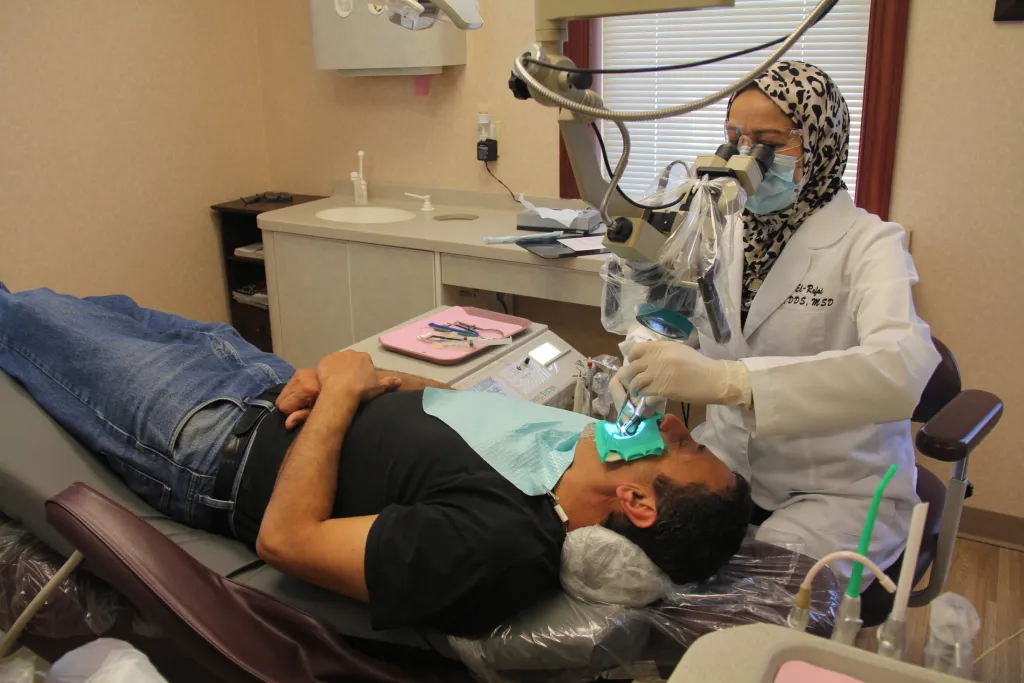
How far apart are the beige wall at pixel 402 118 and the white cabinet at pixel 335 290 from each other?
1.86ft

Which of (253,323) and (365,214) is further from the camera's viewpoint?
(253,323)

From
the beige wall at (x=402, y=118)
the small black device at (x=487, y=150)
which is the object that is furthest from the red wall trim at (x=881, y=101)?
the small black device at (x=487, y=150)

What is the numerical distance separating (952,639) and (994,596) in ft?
6.08

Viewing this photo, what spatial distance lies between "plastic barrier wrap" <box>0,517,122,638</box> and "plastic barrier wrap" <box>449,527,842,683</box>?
0.59 m

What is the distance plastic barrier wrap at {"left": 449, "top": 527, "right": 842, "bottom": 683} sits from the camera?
3.58 ft

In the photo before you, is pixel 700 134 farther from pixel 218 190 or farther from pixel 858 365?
pixel 218 190

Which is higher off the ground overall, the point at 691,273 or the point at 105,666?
the point at 691,273

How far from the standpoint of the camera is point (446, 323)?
1.97 m

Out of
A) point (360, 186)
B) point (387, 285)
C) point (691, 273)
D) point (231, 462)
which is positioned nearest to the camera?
point (691, 273)

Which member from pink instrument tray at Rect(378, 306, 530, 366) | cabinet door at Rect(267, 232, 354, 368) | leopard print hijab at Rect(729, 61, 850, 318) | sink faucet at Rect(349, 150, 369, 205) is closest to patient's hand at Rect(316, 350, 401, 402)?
pink instrument tray at Rect(378, 306, 530, 366)

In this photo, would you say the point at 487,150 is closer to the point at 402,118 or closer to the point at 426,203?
the point at 426,203

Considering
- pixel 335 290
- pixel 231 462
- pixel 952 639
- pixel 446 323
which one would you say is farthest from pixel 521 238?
pixel 952 639

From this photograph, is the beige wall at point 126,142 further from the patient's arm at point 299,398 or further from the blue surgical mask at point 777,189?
the blue surgical mask at point 777,189

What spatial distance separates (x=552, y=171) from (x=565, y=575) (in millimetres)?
2012
